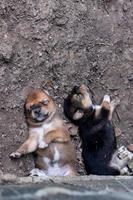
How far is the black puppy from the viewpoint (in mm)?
4082

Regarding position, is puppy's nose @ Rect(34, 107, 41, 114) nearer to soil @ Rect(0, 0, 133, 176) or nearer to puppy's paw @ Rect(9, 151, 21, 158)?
soil @ Rect(0, 0, 133, 176)

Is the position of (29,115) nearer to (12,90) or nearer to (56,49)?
(12,90)

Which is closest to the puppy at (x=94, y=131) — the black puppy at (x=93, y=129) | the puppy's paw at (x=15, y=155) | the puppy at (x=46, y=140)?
the black puppy at (x=93, y=129)

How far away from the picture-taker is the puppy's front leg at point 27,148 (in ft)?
13.2

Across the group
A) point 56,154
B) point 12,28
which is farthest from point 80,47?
point 56,154

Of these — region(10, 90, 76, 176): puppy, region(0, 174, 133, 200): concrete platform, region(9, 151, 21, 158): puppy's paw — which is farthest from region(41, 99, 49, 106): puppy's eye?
region(0, 174, 133, 200): concrete platform

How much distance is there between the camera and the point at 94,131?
13.6ft

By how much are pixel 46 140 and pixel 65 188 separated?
1.24 meters

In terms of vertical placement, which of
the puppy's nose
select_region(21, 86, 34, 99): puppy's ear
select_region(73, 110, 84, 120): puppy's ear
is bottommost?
select_region(73, 110, 84, 120): puppy's ear

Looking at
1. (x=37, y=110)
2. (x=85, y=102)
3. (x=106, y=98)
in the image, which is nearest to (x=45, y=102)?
(x=37, y=110)

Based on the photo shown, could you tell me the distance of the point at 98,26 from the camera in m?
4.39

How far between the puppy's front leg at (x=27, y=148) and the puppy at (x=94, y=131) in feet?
1.08

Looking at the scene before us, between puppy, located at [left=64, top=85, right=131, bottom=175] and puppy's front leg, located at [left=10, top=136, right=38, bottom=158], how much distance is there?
1.08ft

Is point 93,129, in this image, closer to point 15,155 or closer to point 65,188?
point 15,155
